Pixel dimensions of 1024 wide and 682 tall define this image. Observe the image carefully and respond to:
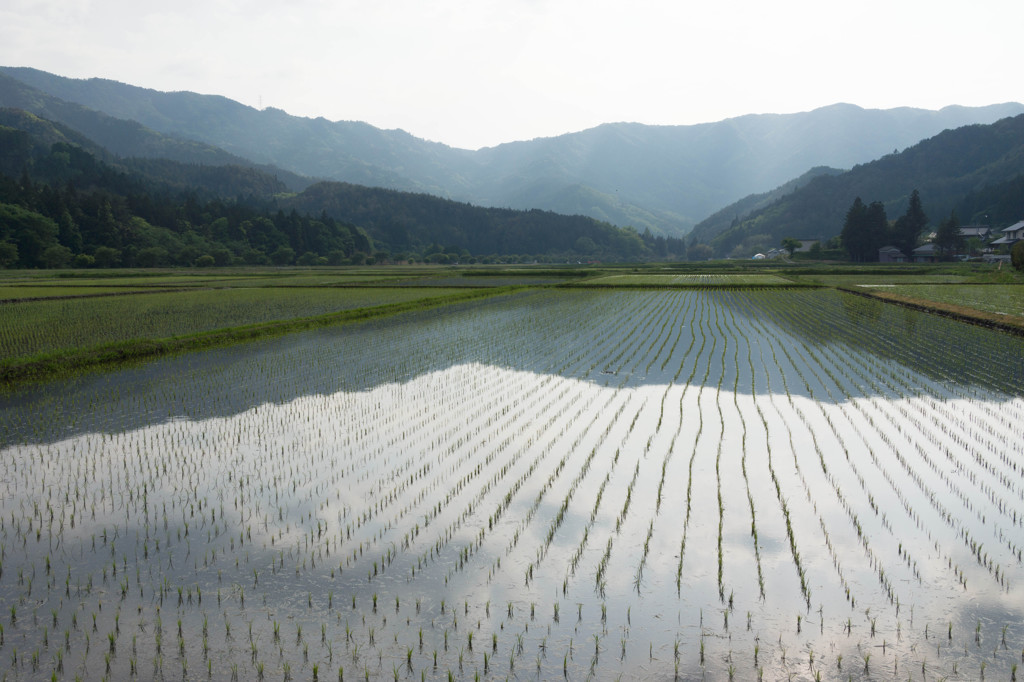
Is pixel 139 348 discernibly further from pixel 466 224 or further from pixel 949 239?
pixel 466 224

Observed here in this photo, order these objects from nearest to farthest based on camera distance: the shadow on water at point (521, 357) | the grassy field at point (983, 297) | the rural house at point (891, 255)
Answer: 1. the shadow on water at point (521, 357)
2. the grassy field at point (983, 297)
3. the rural house at point (891, 255)

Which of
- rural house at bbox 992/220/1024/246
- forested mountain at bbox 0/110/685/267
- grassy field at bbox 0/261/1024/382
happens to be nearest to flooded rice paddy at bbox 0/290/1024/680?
grassy field at bbox 0/261/1024/382

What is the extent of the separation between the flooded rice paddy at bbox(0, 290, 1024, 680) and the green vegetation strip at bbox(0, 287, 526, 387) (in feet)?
4.50

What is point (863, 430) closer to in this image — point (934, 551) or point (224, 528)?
point (934, 551)

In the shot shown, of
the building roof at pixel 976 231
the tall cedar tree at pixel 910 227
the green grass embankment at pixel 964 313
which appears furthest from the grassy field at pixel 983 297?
the building roof at pixel 976 231

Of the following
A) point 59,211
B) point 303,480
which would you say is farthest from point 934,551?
point 59,211

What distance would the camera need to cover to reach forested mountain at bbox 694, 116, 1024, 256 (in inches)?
4240

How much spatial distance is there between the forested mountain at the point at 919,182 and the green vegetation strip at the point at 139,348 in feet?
361

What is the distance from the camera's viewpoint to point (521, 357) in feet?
48.4

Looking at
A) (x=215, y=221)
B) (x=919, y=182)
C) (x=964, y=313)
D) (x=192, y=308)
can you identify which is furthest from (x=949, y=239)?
(x=215, y=221)

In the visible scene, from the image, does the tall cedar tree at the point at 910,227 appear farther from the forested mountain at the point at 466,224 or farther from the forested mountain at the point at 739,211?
the forested mountain at the point at 739,211

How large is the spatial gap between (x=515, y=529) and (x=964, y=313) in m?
21.3

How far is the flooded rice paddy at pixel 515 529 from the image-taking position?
3605 millimetres

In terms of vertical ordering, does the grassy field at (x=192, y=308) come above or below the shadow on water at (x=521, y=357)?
above
